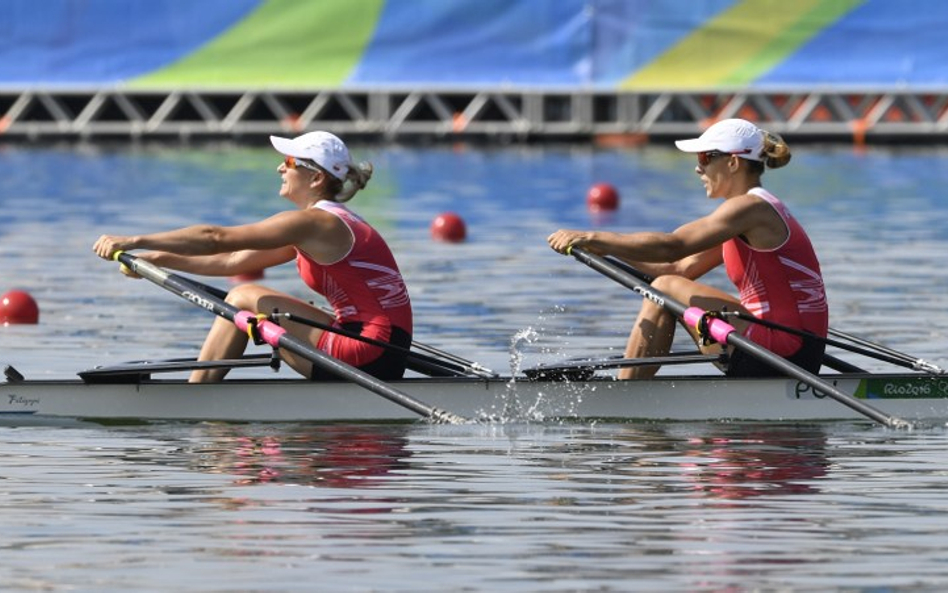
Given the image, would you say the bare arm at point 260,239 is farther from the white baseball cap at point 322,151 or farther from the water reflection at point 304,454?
the water reflection at point 304,454

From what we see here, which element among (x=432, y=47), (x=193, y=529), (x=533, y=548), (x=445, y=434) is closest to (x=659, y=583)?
(x=533, y=548)

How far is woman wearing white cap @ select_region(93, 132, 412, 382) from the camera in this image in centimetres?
1120

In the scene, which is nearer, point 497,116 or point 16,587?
point 16,587

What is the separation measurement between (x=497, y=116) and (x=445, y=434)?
105 feet

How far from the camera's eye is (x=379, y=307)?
11.6m

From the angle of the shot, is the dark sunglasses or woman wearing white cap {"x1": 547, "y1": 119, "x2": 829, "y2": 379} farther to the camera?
the dark sunglasses

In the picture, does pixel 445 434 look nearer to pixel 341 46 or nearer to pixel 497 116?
pixel 341 46

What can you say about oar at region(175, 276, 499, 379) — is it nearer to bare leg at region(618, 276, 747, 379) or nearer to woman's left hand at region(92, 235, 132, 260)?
woman's left hand at region(92, 235, 132, 260)

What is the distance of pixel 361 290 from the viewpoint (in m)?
11.5

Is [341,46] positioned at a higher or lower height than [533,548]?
higher

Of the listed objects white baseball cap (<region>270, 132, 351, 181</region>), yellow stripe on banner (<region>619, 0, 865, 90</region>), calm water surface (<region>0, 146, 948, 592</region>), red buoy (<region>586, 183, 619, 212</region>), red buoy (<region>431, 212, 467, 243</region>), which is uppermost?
yellow stripe on banner (<region>619, 0, 865, 90</region>)

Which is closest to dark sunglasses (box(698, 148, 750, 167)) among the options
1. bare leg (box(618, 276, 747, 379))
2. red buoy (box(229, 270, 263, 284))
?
bare leg (box(618, 276, 747, 379))

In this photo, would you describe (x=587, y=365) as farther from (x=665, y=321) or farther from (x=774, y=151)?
(x=774, y=151)

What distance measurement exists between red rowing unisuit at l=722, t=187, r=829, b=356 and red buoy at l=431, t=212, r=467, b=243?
39.3 ft
